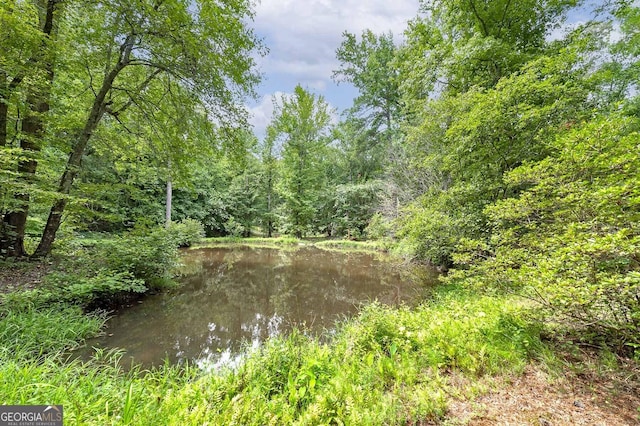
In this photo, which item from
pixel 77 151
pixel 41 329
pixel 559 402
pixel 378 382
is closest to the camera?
pixel 559 402

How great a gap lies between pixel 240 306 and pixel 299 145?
15.7 metres

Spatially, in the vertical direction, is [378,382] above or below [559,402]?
below

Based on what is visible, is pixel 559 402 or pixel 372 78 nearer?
pixel 559 402

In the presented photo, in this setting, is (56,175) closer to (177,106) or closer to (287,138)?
(177,106)

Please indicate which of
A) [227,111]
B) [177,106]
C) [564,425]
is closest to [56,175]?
[177,106]

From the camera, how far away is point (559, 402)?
6.16 feet

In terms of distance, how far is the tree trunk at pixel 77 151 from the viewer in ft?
17.0

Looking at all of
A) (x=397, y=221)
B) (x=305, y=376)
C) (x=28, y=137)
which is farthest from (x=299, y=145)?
(x=305, y=376)

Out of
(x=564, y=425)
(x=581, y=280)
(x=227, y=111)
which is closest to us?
(x=564, y=425)

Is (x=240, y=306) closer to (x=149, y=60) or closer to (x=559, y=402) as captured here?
(x=559, y=402)

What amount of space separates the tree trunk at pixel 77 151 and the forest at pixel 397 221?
0.13ft

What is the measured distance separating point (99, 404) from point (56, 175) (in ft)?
23.4

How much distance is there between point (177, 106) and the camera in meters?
5.97

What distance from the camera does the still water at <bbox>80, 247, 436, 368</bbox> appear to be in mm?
3631
